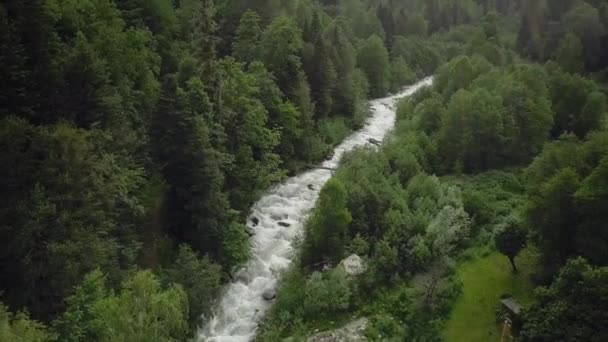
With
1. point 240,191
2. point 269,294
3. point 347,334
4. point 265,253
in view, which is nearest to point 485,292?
point 347,334

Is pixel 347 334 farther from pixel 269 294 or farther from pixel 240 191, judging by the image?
pixel 240 191

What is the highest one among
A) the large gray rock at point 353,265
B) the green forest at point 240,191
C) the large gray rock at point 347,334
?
the green forest at point 240,191

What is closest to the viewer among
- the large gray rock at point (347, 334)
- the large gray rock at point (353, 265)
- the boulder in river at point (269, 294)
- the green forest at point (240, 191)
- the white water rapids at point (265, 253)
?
the green forest at point (240, 191)

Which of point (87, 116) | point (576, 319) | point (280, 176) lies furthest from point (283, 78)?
point (576, 319)

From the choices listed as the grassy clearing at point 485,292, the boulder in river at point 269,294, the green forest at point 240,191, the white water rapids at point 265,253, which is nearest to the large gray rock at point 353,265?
the green forest at point 240,191

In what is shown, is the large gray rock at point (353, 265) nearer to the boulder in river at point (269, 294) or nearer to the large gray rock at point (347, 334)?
the large gray rock at point (347, 334)

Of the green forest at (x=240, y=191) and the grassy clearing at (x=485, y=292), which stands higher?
the green forest at (x=240, y=191)

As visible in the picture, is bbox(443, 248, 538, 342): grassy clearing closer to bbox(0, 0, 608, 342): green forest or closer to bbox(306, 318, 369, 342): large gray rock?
bbox(0, 0, 608, 342): green forest
